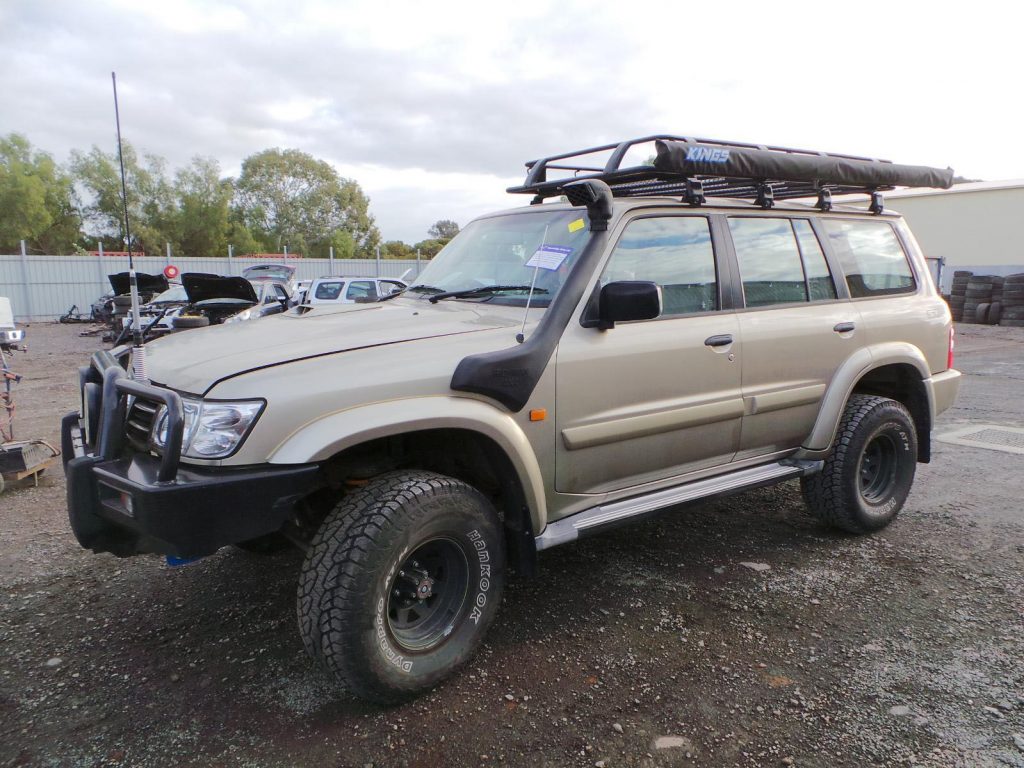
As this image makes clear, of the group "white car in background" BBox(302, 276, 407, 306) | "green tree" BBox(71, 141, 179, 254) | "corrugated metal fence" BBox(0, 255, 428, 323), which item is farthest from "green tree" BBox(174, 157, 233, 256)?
"white car in background" BBox(302, 276, 407, 306)

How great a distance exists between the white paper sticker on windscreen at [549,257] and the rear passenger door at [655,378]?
208 mm

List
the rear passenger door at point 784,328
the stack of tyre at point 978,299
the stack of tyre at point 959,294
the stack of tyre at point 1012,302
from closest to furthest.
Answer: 1. the rear passenger door at point 784,328
2. the stack of tyre at point 1012,302
3. the stack of tyre at point 978,299
4. the stack of tyre at point 959,294

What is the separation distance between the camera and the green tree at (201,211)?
4553 cm

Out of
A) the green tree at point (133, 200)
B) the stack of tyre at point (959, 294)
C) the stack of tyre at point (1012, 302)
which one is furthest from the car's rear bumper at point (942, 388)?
the green tree at point (133, 200)

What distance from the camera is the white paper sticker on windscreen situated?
331 centimetres

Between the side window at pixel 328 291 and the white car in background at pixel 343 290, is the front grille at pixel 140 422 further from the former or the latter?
the side window at pixel 328 291

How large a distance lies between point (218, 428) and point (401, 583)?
2.96 feet

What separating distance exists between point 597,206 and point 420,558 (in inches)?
66.7

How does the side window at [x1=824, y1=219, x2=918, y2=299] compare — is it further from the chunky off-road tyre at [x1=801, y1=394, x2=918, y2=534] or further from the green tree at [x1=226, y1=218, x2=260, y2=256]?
the green tree at [x1=226, y1=218, x2=260, y2=256]

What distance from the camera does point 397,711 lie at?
8.80 feet

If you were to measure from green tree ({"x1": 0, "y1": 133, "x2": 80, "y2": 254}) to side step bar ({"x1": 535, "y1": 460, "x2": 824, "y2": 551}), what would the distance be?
4409 cm

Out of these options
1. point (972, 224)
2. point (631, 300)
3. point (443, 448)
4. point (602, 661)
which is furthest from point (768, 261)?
point (972, 224)

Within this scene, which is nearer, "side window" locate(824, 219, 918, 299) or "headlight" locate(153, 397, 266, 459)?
"headlight" locate(153, 397, 266, 459)

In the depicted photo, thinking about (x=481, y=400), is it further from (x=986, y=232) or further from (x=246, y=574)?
(x=986, y=232)
